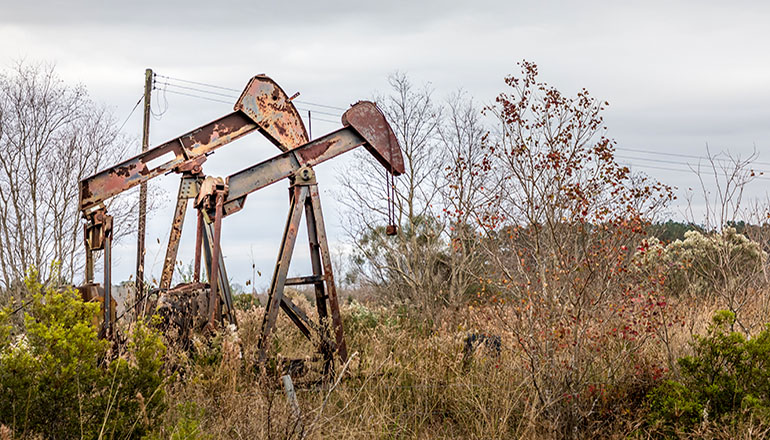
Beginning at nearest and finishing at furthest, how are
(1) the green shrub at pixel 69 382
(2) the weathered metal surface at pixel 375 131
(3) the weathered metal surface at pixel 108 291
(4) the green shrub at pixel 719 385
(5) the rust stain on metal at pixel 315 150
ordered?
(1) the green shrub at pixel 69 382, (4) the green shrub at pixel 719 385, (3) the weathered metal surface at pixel 108 291, (5) the rust stain on metal at pixel 315 150, (2) the weathered metal surface at pixel 375 131

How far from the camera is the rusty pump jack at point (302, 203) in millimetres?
7625

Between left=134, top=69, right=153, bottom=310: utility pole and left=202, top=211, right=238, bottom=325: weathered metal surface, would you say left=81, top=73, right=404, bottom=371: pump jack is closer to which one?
left=202, top=211, right=238, bottom=325: weathered metal surface

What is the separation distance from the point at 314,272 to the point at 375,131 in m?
Result: 1.88

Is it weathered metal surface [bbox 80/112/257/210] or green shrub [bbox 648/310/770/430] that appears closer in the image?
green shrub [bbox 648/310/770/430]

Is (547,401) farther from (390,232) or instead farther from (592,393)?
(390,232)

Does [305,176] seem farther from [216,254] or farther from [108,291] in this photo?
[108,291]

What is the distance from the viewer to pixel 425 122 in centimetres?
1753

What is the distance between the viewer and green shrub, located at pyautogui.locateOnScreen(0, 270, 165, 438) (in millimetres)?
4258

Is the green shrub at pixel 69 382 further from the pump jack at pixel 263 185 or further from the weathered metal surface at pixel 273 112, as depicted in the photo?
the weathered metal surface at pixel 273 112

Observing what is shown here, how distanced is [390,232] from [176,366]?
2.85 m

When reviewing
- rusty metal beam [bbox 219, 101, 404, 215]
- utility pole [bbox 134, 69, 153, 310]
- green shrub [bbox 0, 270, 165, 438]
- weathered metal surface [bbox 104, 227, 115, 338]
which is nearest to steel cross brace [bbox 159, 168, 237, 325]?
rusty metal beam [bbox 219, 101, 404, 215]

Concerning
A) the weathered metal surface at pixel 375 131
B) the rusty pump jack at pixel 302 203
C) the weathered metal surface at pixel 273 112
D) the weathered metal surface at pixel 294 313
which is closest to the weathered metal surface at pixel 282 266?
the rusty pump jack at pixel 302 203

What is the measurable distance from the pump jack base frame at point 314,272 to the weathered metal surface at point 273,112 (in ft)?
1.92

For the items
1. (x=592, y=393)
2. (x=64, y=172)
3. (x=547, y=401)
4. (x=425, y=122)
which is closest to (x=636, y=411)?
(x=592, y=393)
